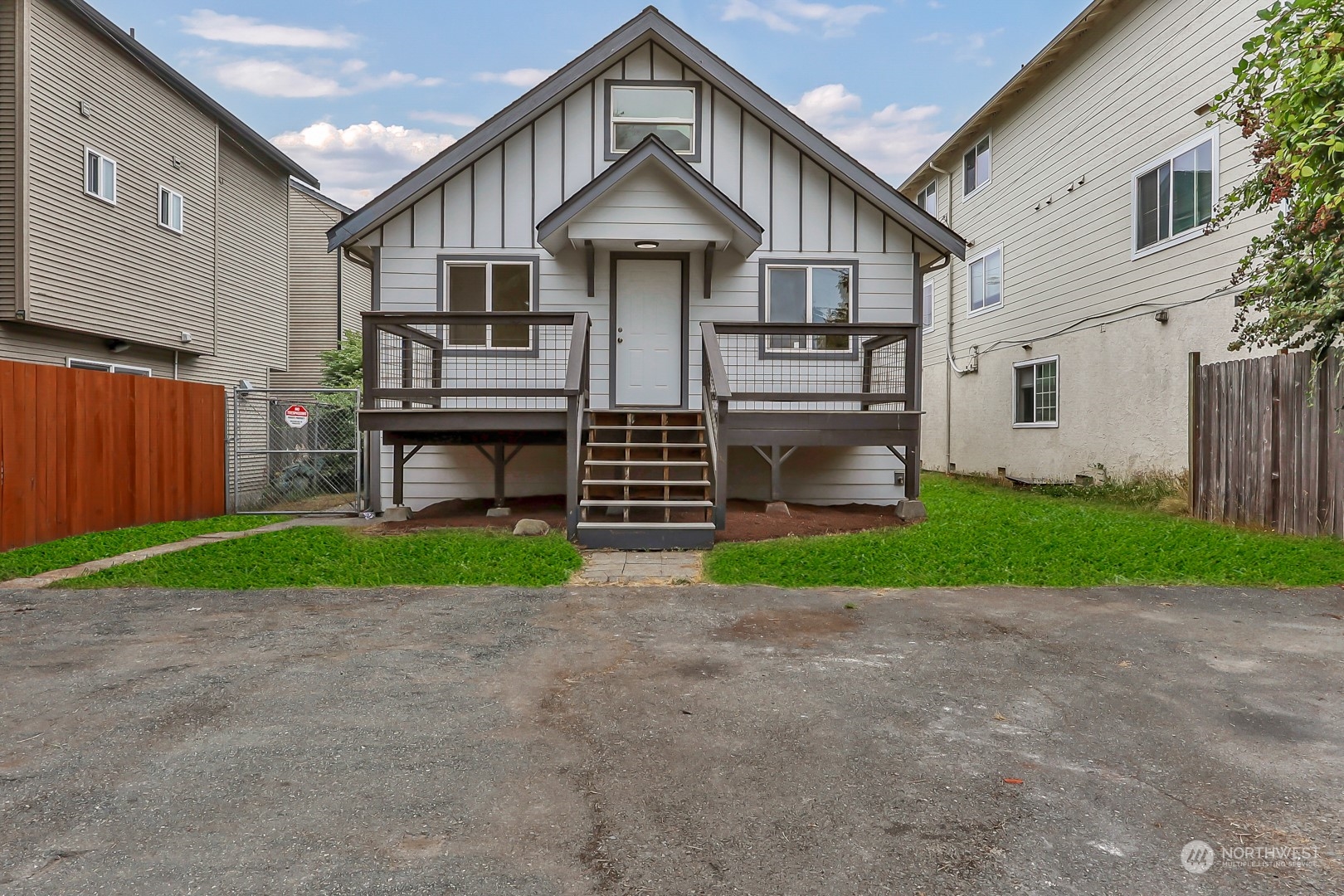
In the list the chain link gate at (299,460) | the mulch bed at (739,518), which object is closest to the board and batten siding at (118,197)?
the chain link gate at (299,460)

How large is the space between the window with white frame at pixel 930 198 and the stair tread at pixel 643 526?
1525 centimetres

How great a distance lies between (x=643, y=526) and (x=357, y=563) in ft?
8.59

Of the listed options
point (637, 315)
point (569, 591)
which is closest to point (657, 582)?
point (569, 591)

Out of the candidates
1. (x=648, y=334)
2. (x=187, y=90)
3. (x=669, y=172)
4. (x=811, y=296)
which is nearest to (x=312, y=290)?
(x=187, y=90)

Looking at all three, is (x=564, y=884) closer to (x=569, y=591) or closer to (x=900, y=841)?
(x=900, y=841)

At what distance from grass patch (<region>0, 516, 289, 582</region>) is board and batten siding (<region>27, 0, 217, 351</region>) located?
4.42m

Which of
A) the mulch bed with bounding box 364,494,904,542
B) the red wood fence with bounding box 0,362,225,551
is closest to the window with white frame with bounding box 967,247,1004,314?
the mulch bed with bounding box 364,494,904,542

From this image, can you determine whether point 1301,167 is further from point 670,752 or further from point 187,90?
point 187,90

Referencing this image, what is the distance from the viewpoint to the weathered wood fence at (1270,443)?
25.2 feet

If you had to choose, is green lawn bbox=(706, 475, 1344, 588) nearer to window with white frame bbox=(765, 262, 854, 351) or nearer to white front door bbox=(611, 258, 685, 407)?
window with white frame bbox=(765, 262, 854, 351)

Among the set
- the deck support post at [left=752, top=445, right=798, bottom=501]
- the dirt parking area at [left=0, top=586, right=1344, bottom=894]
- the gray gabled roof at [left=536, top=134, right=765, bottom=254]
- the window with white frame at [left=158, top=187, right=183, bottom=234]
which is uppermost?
the window with white frame at [left=158, top=187, right=183, bottom=234]

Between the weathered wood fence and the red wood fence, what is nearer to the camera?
the weathered wood fence

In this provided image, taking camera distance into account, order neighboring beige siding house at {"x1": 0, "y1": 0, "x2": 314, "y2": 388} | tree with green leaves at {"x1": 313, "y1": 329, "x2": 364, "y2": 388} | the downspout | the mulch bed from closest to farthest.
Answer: the mulch bed < neighboring beige siding house at {"x1": 0, "y1": 0, "x2": 314, "y2": 388} < tree with green leaves at {"x1": 313, "y1": 329, "x2": 364, "y2": 388} < the downspout

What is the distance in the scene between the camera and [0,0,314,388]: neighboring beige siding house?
11.3 meters
